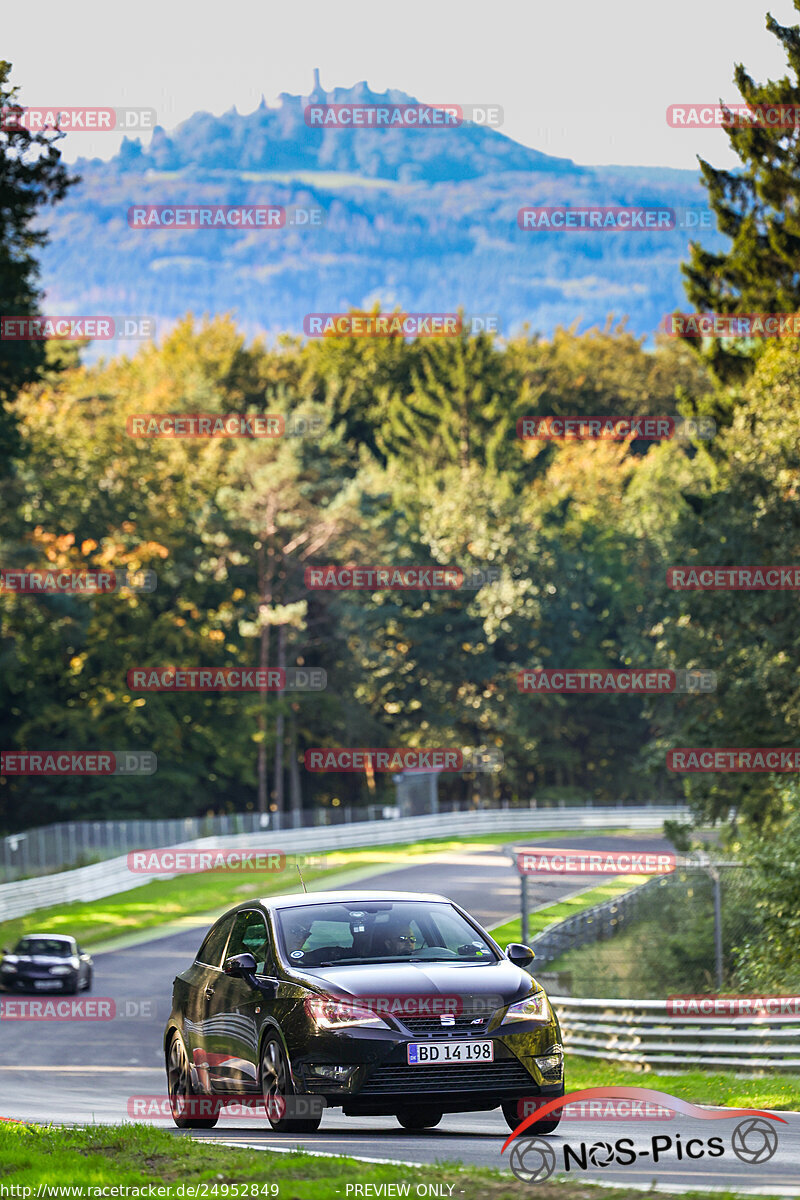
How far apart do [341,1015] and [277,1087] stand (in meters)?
0.83

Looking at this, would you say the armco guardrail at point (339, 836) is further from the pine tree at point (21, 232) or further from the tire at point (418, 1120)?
the tire at point (418, 1120)

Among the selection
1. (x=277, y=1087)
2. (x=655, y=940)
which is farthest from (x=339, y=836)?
(x=277, y=1087)

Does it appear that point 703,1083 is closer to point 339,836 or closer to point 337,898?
point 337,898

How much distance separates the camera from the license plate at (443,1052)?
29.2 feet

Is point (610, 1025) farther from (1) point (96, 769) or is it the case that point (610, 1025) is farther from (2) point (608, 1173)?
(1) point (96, 769)

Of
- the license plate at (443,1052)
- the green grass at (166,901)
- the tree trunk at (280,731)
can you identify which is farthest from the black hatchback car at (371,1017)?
the tree trunk at (280,731)

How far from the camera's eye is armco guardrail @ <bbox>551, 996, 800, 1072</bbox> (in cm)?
1750

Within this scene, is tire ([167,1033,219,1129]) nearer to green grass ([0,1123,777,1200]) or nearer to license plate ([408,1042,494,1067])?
green grass ([0,1123,777,1200])

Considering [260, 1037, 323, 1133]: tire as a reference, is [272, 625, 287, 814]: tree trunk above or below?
below

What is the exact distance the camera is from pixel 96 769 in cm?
6612

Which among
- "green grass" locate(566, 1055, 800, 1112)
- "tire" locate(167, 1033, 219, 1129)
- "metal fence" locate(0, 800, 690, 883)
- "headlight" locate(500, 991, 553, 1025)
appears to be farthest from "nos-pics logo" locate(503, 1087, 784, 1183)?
"metal fence" locate(0, 800, 690, 883)

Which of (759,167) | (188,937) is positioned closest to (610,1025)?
(188,937)

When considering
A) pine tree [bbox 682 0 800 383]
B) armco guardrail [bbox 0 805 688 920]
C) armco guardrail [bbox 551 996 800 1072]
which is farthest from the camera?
armco guardrail [bbox 0 805 688 920]

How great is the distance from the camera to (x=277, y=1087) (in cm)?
953
